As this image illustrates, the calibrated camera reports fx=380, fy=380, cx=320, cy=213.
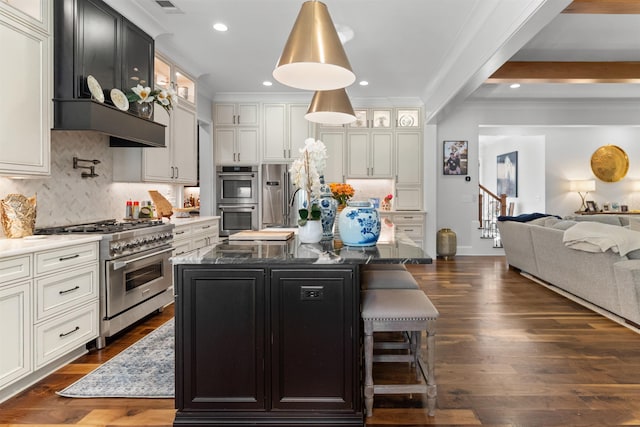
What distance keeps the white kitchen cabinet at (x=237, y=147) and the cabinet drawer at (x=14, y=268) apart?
4.49 m

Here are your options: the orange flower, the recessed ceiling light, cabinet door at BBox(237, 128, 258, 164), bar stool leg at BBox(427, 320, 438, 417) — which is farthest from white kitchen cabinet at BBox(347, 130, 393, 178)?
bar stool leg at BBox(427, 320, 438, 417)

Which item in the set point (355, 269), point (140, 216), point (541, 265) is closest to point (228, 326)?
point (355, 269)

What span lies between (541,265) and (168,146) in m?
4.89

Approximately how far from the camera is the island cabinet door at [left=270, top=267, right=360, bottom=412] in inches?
72.8

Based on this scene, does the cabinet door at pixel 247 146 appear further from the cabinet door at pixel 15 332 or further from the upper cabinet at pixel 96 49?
the cabinet door at pixel 15 332

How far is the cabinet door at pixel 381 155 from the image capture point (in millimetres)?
6734

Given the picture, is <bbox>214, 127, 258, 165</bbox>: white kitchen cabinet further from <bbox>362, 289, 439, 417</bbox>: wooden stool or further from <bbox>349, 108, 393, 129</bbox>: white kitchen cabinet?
<bbox>362, 289, 439, 417</bbox>: wooden stool

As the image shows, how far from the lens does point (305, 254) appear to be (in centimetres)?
192

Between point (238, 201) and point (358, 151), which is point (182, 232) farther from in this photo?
point (358, 151)

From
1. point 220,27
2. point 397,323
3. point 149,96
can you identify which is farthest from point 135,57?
point 397,323

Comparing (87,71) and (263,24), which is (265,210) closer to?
(263,24)

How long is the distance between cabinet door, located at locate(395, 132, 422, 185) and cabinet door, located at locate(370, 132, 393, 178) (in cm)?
12

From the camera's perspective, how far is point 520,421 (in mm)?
1969

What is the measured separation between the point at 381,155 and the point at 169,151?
364 centimetres
